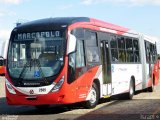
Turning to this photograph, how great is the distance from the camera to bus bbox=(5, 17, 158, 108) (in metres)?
14.2

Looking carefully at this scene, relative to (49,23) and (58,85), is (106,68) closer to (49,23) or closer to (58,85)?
(49,23)

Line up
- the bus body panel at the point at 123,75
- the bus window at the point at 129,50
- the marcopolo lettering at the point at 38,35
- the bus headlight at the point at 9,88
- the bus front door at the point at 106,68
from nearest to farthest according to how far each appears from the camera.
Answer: the bus headlight at the point at 9,88 < the marcopolo lettering at the point at 38,35 < the bus front door at the point at 106,68 < the bus body panel at the point at 123,75 < the bus window at the point at 129,50

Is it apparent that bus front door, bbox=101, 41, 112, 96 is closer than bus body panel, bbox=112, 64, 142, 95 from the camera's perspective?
Yes

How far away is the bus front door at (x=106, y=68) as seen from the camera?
56.4 ft

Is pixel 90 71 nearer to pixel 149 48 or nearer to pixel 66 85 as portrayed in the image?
pixel 66 85

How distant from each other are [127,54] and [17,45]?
6518mm

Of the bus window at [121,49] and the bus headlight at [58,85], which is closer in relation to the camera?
the bus headlight at [58,85]

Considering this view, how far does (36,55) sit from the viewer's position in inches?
579

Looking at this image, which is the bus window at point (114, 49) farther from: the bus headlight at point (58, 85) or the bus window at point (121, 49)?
the bus headlight at point (58, 85)

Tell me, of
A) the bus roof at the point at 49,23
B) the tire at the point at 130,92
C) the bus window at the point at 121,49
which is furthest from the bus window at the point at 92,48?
the tire at the point at 130,92

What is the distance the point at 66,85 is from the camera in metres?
14.3

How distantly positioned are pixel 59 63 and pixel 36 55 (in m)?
0.87

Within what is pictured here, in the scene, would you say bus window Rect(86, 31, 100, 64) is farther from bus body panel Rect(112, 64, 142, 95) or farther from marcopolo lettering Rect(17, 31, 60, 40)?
bus body panel Rect(112, 64, 142, 95)

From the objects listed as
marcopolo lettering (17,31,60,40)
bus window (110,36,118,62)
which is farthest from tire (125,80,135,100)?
marcopolo lettering (17,31,60,40)
